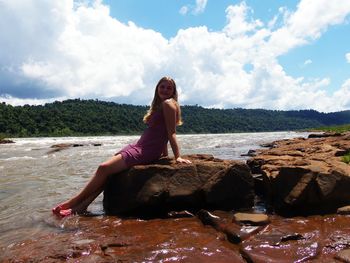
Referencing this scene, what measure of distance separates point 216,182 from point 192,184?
0.42 metres

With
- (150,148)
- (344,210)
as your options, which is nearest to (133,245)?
(150,148)

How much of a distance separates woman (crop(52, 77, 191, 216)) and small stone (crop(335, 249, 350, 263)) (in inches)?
131

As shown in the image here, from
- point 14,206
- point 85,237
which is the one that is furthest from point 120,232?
point 14,206

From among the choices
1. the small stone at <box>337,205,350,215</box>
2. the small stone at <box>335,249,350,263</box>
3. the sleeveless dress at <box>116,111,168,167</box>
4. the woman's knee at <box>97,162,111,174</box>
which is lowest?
the small stone at <box>335,249,350,263</box>

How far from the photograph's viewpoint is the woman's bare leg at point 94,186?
24.0ft

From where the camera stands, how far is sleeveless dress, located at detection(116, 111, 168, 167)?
753 cm

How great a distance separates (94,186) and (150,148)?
4.15ft

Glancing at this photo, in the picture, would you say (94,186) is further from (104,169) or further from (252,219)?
(252,219)

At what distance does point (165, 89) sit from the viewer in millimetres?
7633

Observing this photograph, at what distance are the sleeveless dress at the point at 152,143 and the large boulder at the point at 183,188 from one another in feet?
1.42

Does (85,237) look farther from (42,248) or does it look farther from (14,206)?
(14,206)

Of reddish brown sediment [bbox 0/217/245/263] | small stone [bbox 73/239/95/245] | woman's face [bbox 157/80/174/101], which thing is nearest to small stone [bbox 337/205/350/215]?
reddish brown sediment [bbox 0/217/245/263]

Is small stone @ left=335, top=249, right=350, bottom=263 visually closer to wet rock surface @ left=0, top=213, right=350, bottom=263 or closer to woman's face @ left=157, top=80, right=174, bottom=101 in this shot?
wet rock surface @ left=0, top=213, right=350, bottom=263

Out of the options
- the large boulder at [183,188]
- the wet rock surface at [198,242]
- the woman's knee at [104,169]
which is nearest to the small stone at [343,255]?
the wet rock surface at [198,242]
